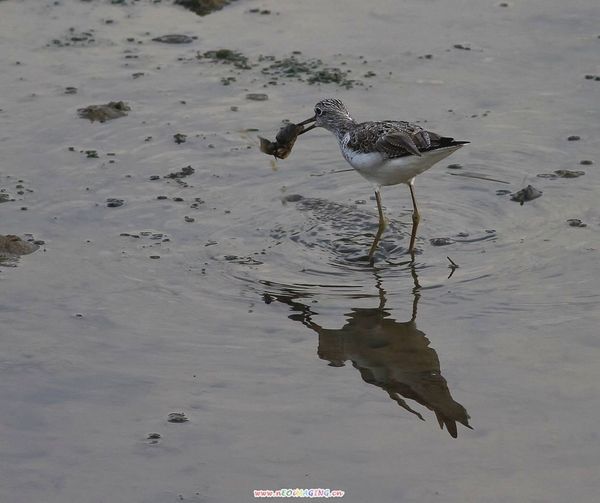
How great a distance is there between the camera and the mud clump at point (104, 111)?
10.4 m

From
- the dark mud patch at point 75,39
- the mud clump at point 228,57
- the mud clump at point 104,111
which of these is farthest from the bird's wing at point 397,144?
the dark mud patch at point 75,39

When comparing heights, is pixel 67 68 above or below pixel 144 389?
above

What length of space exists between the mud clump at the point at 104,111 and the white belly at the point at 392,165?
2.64 m

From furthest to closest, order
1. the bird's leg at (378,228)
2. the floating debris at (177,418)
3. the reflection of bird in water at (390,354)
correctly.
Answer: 1. the bird's leg at (378,228)
2. the reflection of bird in water at (390,354)
3. the floating debris at (177,418)

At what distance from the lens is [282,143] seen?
30.3 ft

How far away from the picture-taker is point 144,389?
6.57 metres

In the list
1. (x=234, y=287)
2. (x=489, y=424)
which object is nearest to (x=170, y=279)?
(x=234, y=287)

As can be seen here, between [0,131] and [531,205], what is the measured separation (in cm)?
451

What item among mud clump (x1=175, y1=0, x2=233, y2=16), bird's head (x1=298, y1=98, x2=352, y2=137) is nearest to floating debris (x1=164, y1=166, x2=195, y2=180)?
bird's head (x1=298, y1=98, x2=352, y2=137)

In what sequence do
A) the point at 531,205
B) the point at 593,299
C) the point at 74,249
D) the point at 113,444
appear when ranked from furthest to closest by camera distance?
1. the point at 531,205
2. the point at 74,249
3. the point at 593,299
4. the point at 113,444

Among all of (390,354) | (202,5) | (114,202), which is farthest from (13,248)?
(202,5)

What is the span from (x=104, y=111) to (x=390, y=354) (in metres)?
4.43

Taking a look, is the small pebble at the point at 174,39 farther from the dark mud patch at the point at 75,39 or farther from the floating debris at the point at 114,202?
the floating debris at the point at 114,202

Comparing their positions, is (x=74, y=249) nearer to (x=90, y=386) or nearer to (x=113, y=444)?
(x=90, y=386)
